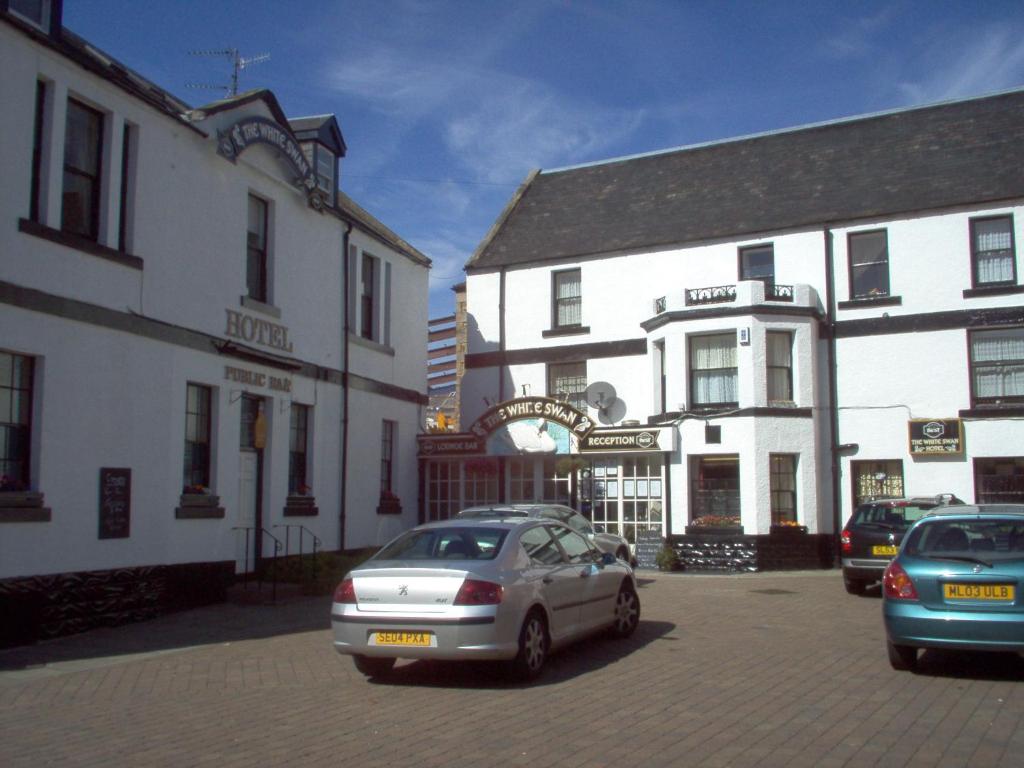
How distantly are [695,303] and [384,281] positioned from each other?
721cm

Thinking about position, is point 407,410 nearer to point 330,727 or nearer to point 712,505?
point 712,505

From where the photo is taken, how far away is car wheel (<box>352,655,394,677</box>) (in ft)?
32.2

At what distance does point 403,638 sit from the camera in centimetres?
930

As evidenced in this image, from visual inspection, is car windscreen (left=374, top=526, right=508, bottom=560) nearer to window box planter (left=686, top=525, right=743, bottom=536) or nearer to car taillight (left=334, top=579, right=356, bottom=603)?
car taillight (left=334, top=579, right=356, bottom=603)

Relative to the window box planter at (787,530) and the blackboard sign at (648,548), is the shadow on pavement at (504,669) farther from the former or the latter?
the blackboard sign at (648,548)

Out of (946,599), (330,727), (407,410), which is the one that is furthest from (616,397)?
(330,727)

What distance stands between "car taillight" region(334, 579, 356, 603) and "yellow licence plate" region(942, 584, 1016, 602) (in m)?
5.31

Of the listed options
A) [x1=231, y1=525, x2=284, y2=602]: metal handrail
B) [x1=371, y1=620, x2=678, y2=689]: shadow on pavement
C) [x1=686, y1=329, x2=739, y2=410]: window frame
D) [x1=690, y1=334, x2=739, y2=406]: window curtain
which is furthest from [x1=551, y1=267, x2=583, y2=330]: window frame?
[x1=371, y1=620, x2=678, y2=689]: shadow on pavement

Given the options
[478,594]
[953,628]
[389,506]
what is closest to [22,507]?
[478,594]

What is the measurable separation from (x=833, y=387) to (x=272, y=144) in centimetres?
1351

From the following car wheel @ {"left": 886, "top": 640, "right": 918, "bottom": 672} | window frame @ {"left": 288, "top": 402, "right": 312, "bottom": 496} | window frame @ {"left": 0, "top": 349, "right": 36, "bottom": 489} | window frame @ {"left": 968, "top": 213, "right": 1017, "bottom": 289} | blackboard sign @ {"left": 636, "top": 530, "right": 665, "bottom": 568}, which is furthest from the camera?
blackboard sign @ {"left": 636, "top": 530, "right": 665, "bottom": 568}

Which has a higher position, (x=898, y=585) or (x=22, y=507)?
(x=22, y=507)

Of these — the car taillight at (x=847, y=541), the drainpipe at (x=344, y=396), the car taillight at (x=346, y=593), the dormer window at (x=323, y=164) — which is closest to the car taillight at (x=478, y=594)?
the car taillight at (x=346, y=593)

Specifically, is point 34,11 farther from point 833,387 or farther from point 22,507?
point 833,387
